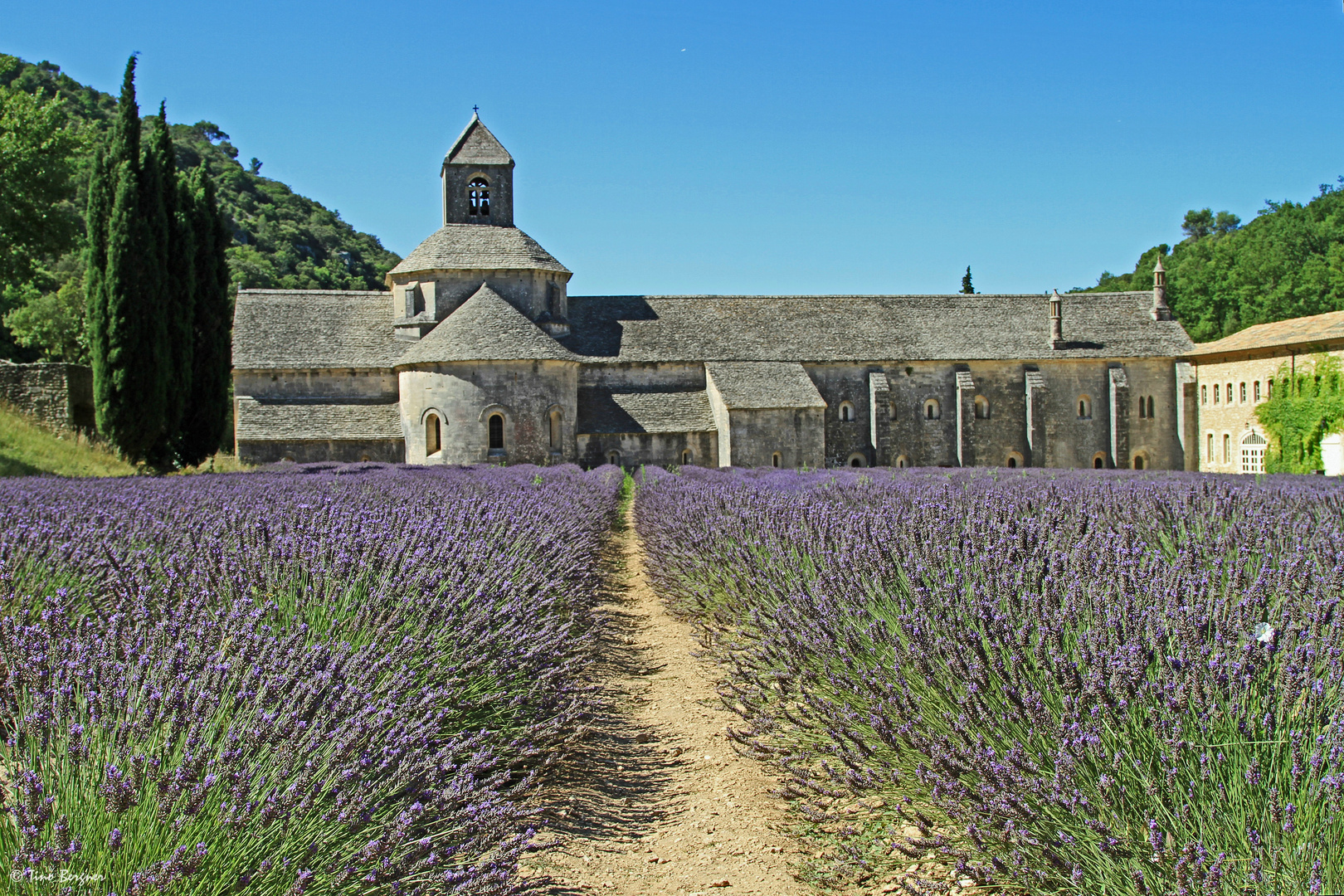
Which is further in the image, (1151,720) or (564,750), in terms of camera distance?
(564,750)

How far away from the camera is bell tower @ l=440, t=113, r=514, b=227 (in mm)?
34656

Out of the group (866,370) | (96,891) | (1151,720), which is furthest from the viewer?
(866,370)

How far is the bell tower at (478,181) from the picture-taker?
34.7 m

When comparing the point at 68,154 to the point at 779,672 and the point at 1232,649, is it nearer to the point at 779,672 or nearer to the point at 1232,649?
the point at 779,672

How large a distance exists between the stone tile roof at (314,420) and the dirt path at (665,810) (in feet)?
84.7

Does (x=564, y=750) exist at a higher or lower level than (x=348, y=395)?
lower

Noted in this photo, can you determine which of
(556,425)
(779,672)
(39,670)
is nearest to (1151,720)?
(779,672)

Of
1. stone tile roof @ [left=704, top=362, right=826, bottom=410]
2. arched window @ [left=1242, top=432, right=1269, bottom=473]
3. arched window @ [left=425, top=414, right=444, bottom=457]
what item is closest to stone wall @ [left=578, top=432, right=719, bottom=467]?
stone tile roof @ [left=704, top=362, right=826, bottom=410]

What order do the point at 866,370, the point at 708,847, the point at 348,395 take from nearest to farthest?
the point at 708,847 < the point at 348,395 < the point at 866,370

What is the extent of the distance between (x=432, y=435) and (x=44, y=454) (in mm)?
11001

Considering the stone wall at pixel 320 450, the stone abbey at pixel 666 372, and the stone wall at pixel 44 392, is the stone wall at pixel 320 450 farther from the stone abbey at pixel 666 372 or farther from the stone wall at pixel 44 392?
the stone wall at pixel 44 392

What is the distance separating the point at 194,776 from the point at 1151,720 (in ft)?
8.31

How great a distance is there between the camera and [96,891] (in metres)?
2.01

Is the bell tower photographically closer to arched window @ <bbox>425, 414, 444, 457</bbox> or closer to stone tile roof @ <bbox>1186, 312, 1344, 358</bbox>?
arched window @ <bbox>425, 414, 444, 457</bbox>
